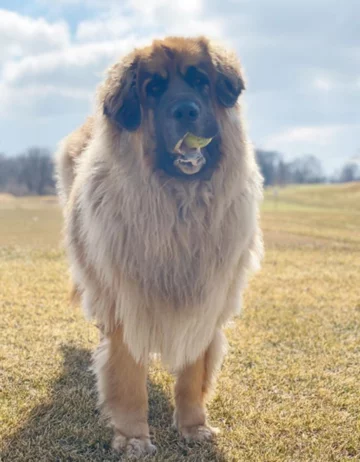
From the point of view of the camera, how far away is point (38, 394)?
3746 millimetres

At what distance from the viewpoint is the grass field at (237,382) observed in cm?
313

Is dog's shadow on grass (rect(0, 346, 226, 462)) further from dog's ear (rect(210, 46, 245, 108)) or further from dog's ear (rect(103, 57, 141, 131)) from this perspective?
dog's ear (rect(210, 46, 245, 108))

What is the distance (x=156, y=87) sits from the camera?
124 inches

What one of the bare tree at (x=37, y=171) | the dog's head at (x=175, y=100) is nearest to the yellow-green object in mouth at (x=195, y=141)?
the dog's head at (x=175, y=100)

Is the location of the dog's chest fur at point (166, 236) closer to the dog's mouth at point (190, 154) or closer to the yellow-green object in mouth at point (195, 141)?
the dog's mouth at point (190, 154)

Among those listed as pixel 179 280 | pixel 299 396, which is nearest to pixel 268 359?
pixel 299 396

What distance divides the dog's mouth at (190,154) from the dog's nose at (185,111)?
0.11 meters

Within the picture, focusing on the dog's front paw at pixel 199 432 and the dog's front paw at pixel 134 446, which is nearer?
the dog's front paw at pixel 134 446

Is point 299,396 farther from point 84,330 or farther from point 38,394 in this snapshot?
point 84,330

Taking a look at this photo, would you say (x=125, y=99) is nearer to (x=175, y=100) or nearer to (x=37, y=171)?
(x=175, y=100)

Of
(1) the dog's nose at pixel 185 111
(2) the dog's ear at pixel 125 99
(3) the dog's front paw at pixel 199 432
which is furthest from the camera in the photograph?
(3) the dog's front paw at pixel 199 432

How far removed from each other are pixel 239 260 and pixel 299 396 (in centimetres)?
133

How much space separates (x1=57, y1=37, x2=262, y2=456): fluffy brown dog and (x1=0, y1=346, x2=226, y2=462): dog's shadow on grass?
0.36 feet

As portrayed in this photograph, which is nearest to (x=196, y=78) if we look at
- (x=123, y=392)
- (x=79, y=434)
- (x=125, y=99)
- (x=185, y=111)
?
(x=185, y=111)
